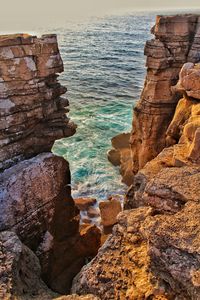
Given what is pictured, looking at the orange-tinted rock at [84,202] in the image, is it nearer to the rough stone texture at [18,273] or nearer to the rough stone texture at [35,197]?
the rough stone texture at [35,197]

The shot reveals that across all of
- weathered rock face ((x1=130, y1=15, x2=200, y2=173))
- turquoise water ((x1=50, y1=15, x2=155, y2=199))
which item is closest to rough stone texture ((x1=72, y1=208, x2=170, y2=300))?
weathered rock face ((x1=130, y1=15, x2=200, y2=173))

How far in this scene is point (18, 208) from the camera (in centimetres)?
1210

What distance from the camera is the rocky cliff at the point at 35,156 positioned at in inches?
469

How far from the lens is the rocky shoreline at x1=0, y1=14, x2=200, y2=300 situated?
23.4 feet

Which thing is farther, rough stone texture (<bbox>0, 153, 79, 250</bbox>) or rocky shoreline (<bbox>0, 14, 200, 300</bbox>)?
rough stone texture (<bbox>0, 153, 79, 250</bbox>)

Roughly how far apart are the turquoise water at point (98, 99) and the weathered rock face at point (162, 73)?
4.62 meters

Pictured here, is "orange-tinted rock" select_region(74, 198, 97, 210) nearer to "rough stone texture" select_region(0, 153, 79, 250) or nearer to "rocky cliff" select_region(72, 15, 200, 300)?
"rough stone texture" select_region(0, 153, 79, 250)

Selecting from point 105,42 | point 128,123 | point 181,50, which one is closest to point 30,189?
point 181,50

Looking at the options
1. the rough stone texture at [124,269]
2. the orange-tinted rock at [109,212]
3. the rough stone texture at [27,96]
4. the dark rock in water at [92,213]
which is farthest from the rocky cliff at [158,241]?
the dark rock in water at [92,213]

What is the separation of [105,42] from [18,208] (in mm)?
57908

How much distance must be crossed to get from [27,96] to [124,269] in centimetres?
718

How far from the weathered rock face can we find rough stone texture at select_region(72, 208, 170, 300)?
33.6ft

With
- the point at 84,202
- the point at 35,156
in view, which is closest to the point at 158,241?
the point at 35,156

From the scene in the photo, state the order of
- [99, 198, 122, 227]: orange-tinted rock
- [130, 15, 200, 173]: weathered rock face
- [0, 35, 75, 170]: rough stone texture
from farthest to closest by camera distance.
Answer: [99, 198, 122, 227]: orange-tinted rock → [130, 15, 200, 173]: weathered rock face → [0, 35, 75, 170]: rough stone texture
